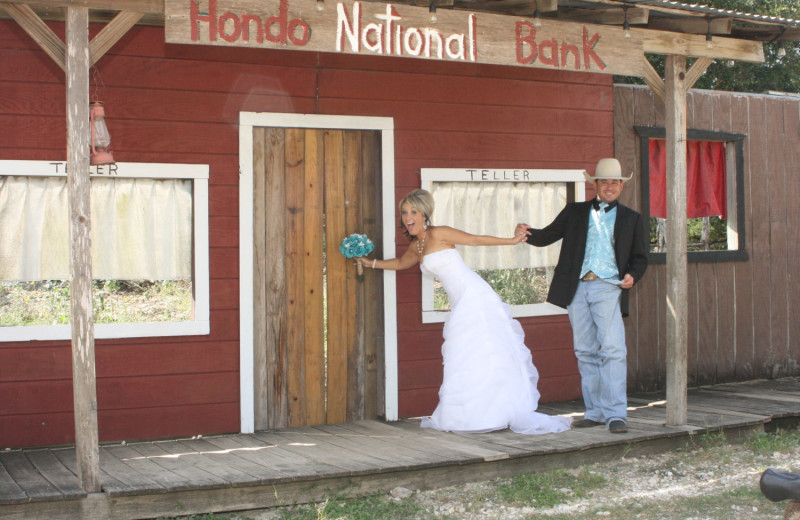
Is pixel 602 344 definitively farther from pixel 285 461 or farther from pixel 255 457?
pixel 255 457

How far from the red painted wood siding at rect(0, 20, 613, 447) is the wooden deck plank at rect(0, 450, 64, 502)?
34cm

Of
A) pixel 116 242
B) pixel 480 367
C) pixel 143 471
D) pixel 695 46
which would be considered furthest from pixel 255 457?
pixel 695 46

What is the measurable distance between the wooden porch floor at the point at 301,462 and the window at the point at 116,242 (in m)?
0.82

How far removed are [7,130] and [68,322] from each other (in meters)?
1.28

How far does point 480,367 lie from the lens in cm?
639

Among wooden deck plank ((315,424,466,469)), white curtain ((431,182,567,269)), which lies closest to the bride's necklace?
white curtain ((431,182,567,269))

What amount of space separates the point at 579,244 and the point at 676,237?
0.69m

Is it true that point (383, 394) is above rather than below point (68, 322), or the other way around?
below

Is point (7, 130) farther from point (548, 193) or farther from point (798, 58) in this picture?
point (798, 58)

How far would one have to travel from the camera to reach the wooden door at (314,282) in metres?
6.68

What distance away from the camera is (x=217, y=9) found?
4.98 m

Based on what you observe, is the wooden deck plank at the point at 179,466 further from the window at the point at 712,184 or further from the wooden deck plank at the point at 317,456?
the window at the point at 712,184

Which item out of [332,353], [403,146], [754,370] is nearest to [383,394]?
[332,353]

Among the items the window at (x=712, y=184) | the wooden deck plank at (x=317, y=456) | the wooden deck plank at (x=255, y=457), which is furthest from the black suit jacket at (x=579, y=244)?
the window at (x=712, y=184)
